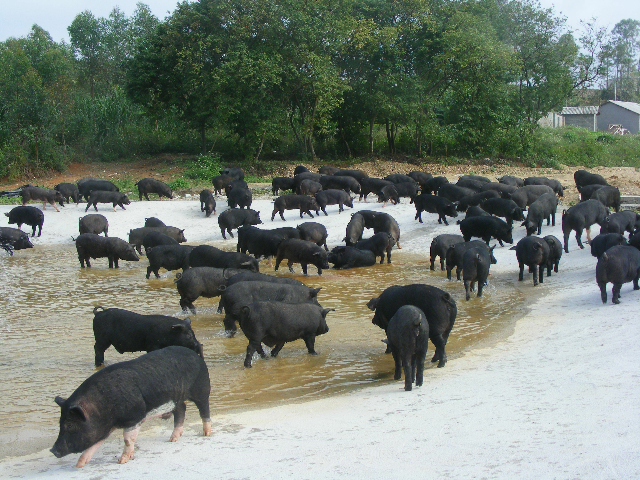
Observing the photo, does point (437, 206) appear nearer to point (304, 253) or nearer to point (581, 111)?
point (304, 253)

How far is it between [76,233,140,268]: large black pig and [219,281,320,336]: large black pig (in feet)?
19.5

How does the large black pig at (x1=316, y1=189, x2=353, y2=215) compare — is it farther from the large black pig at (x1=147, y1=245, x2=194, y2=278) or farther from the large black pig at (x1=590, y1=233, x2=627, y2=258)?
the large black pig at (x1=590, y1=233, x2=627, y2=258)

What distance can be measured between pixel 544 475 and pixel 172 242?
1103 cm

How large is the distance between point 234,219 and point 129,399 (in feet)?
40.6

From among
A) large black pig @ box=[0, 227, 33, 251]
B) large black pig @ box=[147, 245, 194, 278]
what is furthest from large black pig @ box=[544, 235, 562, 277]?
large black pig @ box=[0, 227, 33, 251]

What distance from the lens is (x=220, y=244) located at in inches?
657

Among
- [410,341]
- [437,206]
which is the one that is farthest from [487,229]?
[410,341]

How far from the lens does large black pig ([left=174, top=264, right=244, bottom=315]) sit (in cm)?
986

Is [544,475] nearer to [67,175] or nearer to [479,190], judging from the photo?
[479,190]

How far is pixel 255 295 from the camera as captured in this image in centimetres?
892

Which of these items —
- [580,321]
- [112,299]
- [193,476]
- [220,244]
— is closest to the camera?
[193,476]

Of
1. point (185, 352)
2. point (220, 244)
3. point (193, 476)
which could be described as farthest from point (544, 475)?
point (220, 244)

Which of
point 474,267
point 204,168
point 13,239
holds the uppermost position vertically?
point 204,168

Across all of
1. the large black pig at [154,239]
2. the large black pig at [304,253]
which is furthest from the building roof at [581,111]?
the large black pig at [154,239]
